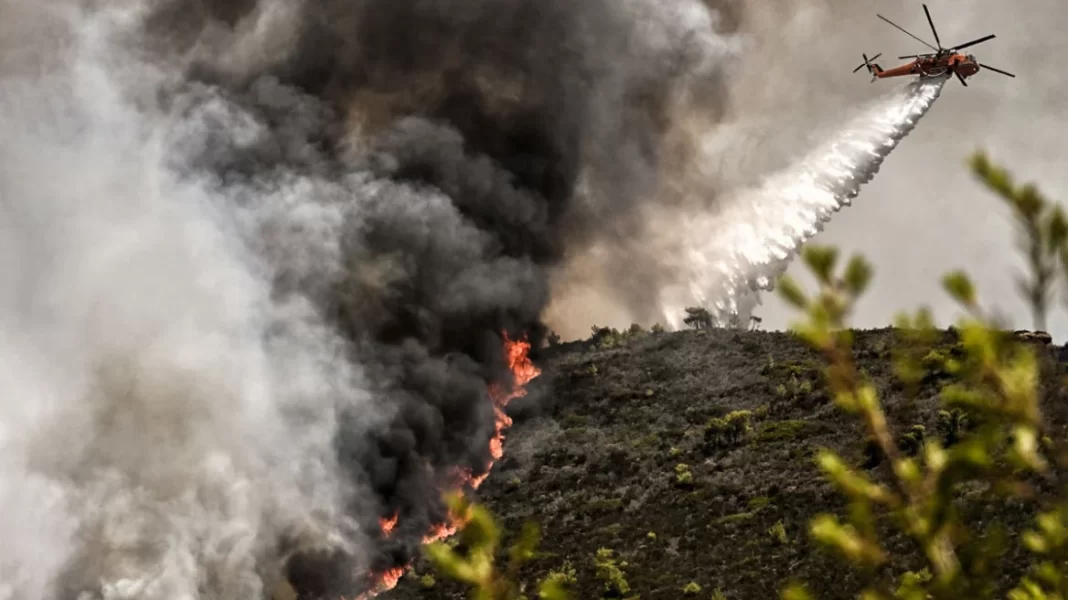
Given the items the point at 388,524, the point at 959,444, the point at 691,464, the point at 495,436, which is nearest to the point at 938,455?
the point at 959,444

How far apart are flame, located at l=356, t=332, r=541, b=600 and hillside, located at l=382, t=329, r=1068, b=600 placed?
3.69 ft

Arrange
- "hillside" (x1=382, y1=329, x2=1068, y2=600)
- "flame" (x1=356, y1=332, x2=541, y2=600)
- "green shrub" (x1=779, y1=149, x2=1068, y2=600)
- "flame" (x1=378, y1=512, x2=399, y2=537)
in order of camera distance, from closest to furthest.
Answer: "green shrub" (x1=779, y1=149, x2=1068, y2=600), "hillside" (x1=382, y1=329, x2=1068, y2=600), "flame" (x1=356, y1=332, x2=541, y2=600), "flame" (x1=378, y1=512, x2=399, y2=537)

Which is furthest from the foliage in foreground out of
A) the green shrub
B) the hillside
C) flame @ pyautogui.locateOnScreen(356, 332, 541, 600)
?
flame @ pyautogui.locateOnScreen(356, 332, 541, 600)

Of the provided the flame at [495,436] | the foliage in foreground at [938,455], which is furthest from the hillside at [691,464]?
the foliage in foreground at [938,455]

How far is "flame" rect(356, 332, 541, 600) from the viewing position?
64.2m

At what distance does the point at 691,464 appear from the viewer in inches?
2655

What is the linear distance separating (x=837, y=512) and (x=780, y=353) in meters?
29.0

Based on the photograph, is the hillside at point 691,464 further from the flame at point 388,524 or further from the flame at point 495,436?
the flame at point 388,524

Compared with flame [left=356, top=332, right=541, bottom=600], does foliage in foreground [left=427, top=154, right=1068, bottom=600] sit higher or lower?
lower

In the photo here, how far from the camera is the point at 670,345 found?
88938 mm

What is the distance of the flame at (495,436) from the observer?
211 feet

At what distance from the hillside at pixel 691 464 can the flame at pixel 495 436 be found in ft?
3.69

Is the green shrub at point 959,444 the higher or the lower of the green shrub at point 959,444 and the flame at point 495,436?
the lower

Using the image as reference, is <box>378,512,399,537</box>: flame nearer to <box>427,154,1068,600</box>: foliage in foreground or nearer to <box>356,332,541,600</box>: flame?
<box>356,332,541,600</box>: flame
